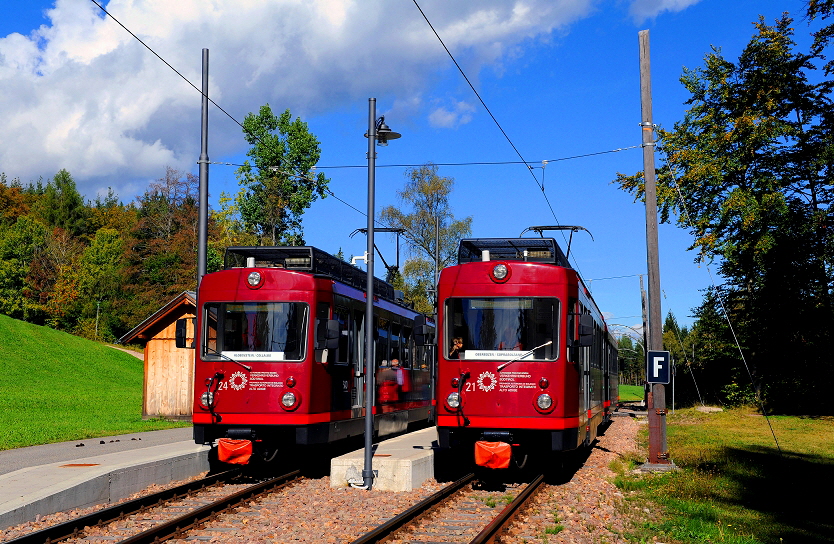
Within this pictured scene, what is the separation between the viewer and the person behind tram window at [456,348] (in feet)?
42.2

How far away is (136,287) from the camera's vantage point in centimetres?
7619

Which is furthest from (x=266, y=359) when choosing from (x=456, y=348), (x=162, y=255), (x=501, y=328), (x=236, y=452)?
(x=162, y=255)

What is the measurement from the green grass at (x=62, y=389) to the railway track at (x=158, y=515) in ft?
27.5

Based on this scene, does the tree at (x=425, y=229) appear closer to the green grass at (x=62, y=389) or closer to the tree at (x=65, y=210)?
the green grass at (x=62, y=389)

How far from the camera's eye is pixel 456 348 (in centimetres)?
1288

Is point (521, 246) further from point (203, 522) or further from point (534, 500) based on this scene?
point (203, 522)

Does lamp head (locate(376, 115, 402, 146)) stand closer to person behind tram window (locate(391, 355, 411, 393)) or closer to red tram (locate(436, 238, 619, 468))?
red tram (locate(436, 238, 619, 468))

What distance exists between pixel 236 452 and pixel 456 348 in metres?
3.65

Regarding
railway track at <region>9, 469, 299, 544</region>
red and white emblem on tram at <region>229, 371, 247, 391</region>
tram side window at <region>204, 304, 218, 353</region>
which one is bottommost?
railway track at <region>9, 469, 299, 544</region>

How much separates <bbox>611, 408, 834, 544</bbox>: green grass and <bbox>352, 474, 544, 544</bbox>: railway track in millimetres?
1548

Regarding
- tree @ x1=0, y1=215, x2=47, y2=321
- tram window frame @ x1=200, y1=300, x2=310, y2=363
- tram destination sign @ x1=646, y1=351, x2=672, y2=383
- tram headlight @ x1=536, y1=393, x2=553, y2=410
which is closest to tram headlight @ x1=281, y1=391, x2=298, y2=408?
tram window frame @ x1=200, y1=300, x2=310, y2=363

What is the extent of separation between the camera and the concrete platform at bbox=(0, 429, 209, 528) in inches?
389

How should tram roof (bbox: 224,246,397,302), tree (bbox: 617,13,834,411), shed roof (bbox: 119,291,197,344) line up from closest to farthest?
tram roof (bbox: 224,246,397,302) < shed roof (bbox: 119,291,197,344) < tree (bbox: 617,13,834,411)

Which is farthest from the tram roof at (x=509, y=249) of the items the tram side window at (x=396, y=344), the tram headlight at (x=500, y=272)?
the tram side window at (x=396, y=344)
